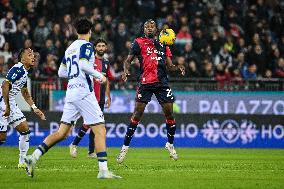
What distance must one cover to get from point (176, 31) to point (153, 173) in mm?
14728

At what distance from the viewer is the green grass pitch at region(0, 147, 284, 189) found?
12.5 metres

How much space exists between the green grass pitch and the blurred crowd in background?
Answer: 7349 millimetres

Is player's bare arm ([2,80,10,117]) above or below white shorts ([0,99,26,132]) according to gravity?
above

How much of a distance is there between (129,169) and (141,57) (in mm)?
3291

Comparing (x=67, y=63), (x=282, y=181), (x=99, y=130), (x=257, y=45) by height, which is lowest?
(x=282, y=181)

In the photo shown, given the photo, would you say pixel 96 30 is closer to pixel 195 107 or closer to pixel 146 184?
pixel 195 107

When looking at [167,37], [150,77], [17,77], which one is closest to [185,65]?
[167,37]

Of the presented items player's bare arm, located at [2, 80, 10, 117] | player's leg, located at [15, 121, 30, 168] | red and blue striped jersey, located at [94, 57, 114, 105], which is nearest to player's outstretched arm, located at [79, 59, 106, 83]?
player's bare arm, located at [2, 80, 10, 117]

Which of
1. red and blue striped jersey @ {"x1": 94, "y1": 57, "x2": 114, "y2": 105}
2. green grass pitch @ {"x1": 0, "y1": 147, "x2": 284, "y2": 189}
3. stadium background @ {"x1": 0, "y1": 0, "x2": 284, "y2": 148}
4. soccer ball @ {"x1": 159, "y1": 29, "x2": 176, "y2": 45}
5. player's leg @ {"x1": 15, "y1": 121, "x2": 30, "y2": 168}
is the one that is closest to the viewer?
green grass pitch @ {"x1": 0, "y1": 147, "x2": 284, "y2": 189}

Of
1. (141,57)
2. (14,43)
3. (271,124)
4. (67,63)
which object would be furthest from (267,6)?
(67,63)

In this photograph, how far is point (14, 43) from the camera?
2689cm

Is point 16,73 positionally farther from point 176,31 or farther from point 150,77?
point 176,31

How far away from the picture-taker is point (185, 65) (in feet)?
89.0

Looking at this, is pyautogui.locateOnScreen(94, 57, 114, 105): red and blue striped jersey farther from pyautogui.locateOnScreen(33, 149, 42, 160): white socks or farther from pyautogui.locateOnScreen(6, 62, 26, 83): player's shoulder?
pyautogui.locateOnScreen(33, 149, 42, 160): white socks
